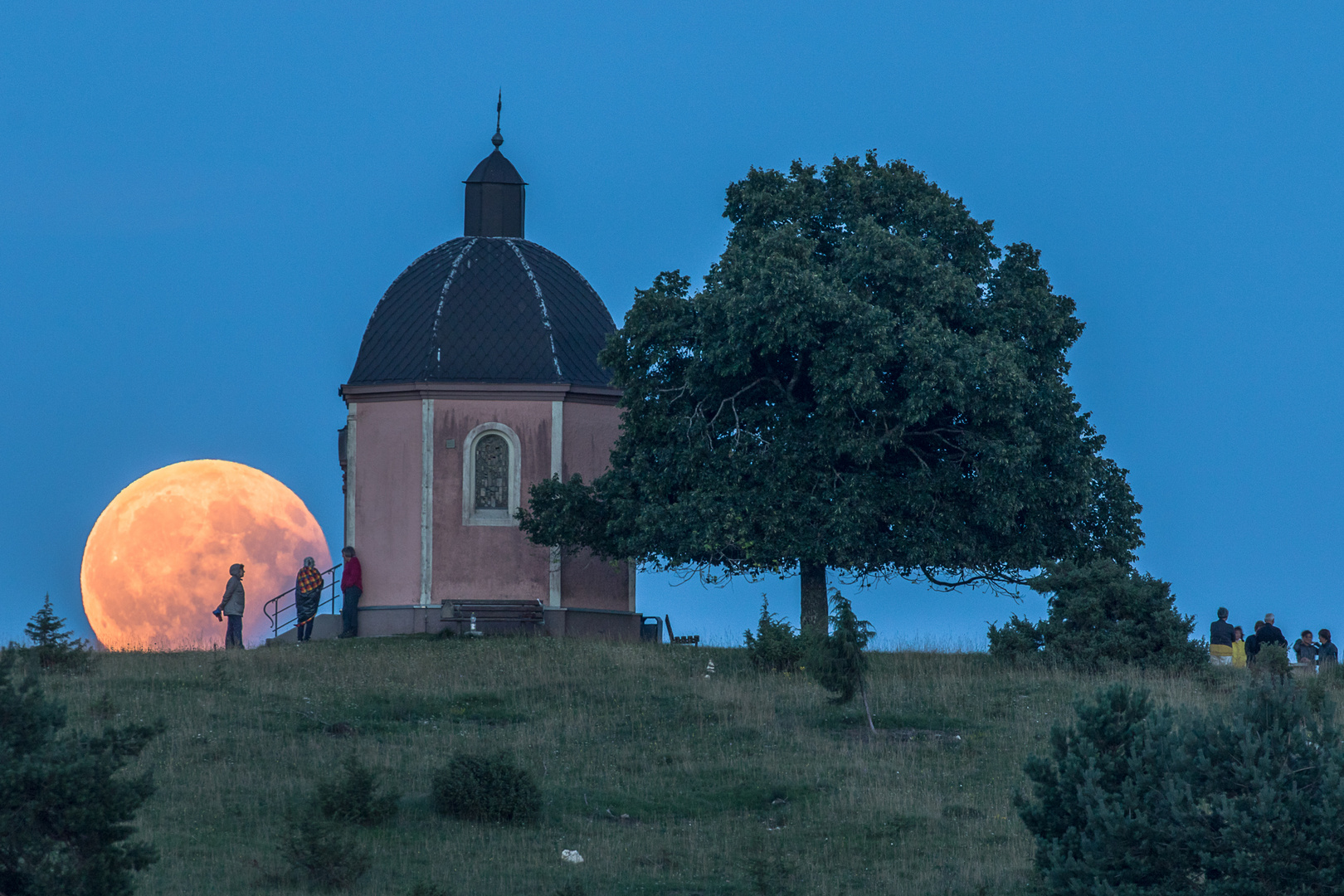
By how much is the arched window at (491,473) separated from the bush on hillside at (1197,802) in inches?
857

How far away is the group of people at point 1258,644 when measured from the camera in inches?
1123

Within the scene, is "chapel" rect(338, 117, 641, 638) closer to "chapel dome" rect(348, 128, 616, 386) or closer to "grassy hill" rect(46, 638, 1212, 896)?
"chapel dome" rect(348, 128, 616, 386)

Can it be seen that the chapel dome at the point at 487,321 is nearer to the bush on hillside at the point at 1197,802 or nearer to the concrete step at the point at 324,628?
the concrete step at the point at 324,628

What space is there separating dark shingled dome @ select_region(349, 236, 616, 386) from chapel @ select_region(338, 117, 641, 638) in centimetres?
4

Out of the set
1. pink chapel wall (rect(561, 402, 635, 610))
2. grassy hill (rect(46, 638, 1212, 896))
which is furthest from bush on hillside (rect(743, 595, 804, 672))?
pink chapel wall (rect(561, 402, 635, 610))

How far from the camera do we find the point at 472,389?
35188 mm

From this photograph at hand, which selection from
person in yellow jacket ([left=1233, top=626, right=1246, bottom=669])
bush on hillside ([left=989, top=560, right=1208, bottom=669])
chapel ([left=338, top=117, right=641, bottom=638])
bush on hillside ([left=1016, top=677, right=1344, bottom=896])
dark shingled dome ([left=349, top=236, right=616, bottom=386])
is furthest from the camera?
dark shingled dome ([left=349, top=236, right=616, bottom=386])

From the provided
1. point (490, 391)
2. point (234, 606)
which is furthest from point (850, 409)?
point (234, 606)

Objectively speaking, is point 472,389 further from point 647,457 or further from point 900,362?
point 900,362

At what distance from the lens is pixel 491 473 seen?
3531cm

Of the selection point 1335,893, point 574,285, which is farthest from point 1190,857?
point 574,285

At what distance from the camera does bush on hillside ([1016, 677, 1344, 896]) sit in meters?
13.0

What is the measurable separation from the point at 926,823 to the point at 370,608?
19569 mm

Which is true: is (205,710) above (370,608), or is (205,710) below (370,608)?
below
